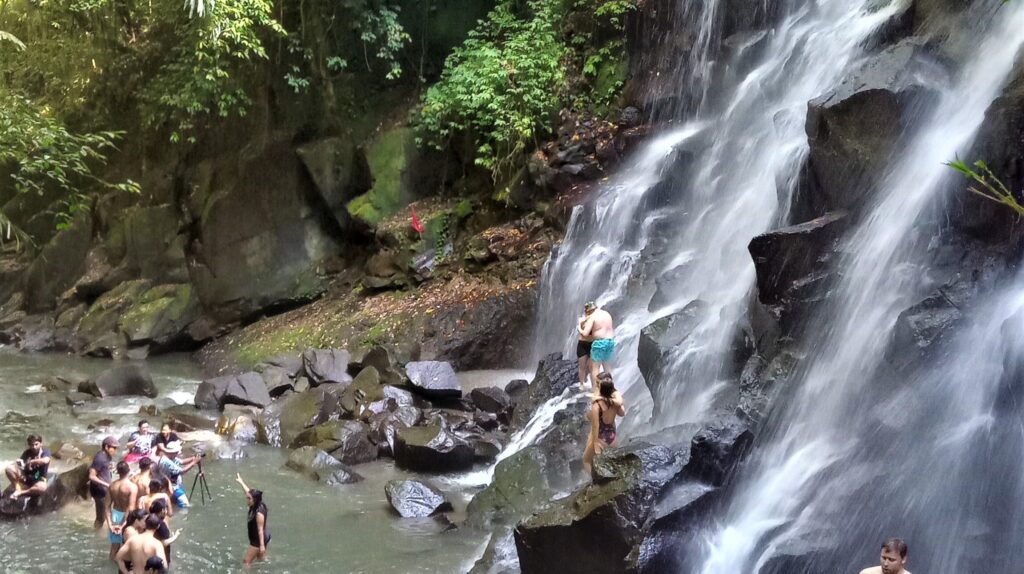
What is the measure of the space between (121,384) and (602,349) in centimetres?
962

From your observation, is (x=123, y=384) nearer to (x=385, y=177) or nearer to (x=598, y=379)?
A: (x=385, y=177)

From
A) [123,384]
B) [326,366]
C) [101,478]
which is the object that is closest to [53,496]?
[101,478]

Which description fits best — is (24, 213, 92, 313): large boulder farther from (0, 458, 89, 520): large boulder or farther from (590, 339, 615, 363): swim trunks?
(590, 339, 615, 363): swim trunks

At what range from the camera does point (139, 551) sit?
7.03 meters

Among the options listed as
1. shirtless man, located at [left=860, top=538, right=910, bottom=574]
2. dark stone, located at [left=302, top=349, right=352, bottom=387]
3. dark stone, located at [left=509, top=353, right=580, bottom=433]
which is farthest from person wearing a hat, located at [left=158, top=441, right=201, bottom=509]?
shirtless man, located at [left=860, top=538, right=910, bottom=574]

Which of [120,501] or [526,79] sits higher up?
[526,79]

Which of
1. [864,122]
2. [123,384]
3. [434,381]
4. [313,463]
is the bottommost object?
[313,463]

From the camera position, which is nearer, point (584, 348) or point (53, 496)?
point (53, 496)

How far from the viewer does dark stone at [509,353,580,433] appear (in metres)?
11.8

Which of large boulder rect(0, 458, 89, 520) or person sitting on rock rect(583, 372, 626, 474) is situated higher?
person sitting on rock rect(583, 372, 626, 474)

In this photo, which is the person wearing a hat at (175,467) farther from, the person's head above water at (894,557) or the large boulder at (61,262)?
the large boulder at (61,262)

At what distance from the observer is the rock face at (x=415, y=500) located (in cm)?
955

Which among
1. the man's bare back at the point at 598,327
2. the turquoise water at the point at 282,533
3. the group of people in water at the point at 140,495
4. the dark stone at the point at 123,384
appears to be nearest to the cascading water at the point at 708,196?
the man's bare back at the point at 598,327

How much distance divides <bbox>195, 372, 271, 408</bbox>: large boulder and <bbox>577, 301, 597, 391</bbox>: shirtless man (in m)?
5.75
